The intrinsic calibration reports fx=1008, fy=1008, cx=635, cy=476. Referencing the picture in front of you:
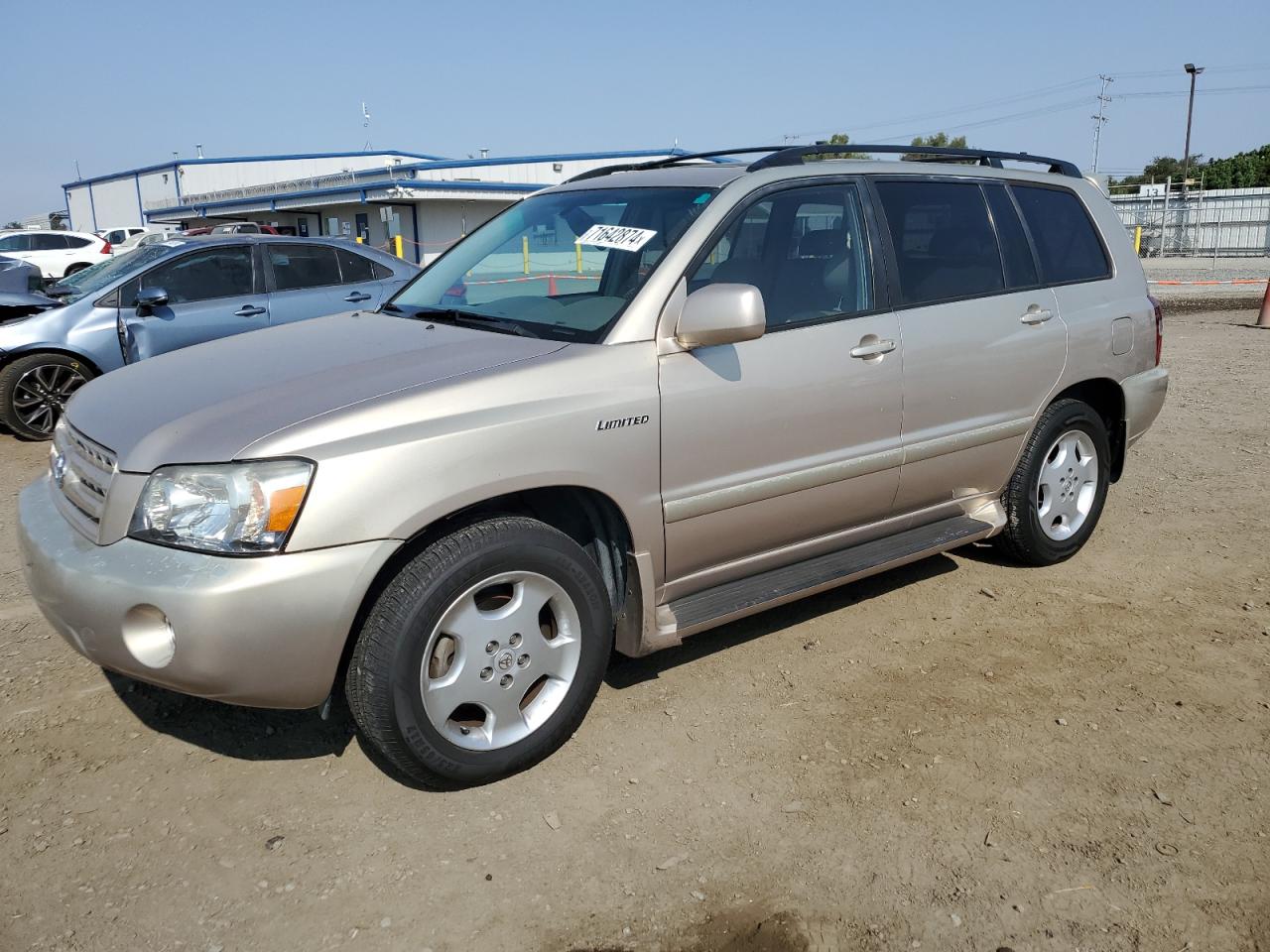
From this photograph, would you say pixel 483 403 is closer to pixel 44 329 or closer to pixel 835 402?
pixel 835 402

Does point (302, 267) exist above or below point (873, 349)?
above

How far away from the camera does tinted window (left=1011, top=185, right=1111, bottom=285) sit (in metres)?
4.69

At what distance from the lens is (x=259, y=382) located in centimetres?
315

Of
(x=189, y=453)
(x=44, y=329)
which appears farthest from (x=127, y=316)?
(x=189, y=453)

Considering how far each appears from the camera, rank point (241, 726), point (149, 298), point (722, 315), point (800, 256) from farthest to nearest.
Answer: point (149, 298)
point (800, 256)
point (241, 726)
point (722, 315)

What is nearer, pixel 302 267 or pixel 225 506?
pixel 225 506

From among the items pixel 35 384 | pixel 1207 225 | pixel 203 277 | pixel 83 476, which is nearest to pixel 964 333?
pixel 83 476

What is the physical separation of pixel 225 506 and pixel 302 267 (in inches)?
253

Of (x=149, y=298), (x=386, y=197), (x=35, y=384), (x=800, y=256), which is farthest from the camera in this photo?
(x=386, y=197)

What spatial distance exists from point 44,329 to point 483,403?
693 centimetres

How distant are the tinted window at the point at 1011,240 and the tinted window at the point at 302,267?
5.88 m

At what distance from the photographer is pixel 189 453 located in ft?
8.98

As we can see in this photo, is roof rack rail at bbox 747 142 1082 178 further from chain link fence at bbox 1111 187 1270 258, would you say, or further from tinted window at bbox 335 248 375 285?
chain link fence at bbox 1111 187 1270 258

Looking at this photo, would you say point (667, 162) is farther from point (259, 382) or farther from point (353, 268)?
point (353, 268)
